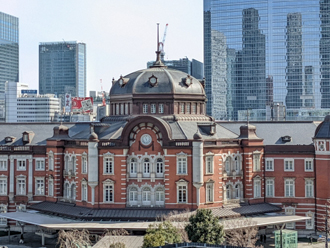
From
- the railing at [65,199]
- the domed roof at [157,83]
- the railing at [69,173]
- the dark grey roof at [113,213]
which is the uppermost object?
the domed roof at [157,83]

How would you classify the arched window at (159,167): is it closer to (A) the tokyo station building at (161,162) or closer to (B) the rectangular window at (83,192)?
(A) the tokyo station building at (161,162)

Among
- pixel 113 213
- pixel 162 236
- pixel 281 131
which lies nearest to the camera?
pixel 162 236

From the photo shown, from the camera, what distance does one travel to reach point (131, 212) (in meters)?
74.9

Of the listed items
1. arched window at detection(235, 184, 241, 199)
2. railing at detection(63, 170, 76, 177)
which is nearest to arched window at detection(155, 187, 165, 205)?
arched window at detection(235, 184, 241, 199)

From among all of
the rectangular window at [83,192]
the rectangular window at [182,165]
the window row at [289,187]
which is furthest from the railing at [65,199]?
the window row at [289,187]

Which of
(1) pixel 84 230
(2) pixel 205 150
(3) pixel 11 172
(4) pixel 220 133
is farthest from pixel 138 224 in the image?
(3) pixel 11 172

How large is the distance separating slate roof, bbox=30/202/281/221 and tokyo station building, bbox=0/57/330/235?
0.15 m

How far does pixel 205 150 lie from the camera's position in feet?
250

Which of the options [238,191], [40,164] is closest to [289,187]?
[238,191]

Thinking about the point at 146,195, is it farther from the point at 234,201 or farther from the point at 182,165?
the point at 234,201

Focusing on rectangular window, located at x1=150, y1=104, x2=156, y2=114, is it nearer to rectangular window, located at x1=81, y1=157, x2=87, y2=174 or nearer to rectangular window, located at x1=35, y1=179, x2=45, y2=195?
rectangular window, located at x1=81, y1=157, x2=87, y2=174

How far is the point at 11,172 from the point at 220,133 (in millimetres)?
28680

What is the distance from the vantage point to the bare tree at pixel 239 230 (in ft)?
208

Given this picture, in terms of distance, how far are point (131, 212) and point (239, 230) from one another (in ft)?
46.7
